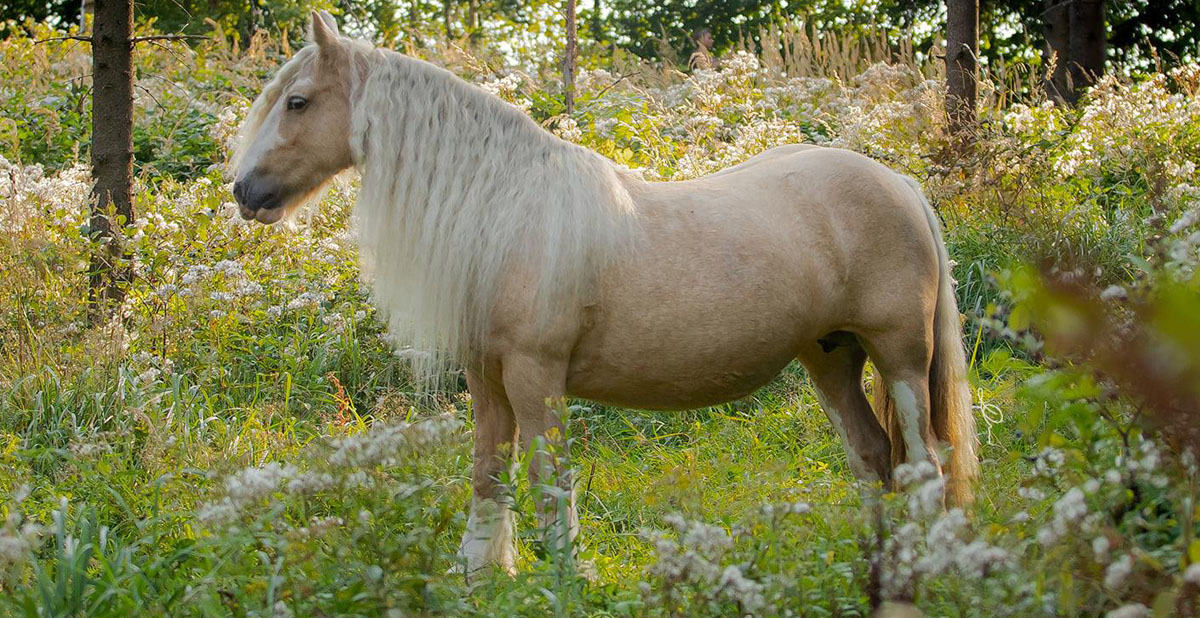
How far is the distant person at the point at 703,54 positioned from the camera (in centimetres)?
923

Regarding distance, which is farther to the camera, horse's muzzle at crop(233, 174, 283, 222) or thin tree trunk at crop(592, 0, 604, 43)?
thin tree trunk at crop(592, 0, 604, 43)

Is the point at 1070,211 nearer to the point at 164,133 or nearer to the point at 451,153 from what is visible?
the point at 451,153

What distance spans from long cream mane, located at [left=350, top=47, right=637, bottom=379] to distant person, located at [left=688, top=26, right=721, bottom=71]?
15.2ft

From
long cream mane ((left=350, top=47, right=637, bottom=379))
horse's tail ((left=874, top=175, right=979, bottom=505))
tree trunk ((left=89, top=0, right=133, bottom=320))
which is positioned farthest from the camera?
tree trunk ((left=89, top=0, right=133, bottom=320))

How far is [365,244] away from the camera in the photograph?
3.70m

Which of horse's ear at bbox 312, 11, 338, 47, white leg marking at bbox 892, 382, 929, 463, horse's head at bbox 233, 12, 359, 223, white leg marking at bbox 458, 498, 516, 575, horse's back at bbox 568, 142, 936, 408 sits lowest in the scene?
white leg marking at bbox 458, 498, 516, 575

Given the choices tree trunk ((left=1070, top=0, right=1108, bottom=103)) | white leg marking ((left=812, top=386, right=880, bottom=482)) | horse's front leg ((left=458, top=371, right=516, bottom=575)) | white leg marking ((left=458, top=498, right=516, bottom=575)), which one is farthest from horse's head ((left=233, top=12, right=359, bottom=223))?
tree trunk ((left=1070, top=0, right=1108, bottom=103))

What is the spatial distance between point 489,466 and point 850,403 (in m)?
1.41

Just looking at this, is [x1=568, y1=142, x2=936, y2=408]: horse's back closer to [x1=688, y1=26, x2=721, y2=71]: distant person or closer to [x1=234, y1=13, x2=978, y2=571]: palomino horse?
[x1=234, y1=13, x2=978, y2=571]: palomino horse

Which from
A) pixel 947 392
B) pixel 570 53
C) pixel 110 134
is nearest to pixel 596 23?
pixel 570 53

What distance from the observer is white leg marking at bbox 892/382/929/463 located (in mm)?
3906

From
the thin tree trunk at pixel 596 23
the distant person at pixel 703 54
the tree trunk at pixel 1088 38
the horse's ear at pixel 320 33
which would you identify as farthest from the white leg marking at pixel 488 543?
the thin tree trunk at pixel 596 23

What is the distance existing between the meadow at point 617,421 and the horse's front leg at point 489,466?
107 millimetres

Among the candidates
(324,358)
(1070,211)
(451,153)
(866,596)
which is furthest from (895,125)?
(866,596)
